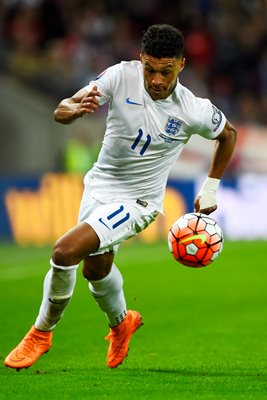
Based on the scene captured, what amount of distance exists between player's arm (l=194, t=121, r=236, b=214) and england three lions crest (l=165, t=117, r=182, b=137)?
0.40 meters

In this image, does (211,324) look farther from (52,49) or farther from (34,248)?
(52,49)

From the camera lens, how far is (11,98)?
20.6 meters

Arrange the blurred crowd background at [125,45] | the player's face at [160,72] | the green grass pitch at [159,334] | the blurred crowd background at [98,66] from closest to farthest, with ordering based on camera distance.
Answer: the green grass pitch at [159,334] < the player's face at [160,72] < the blurred crowd background at [98,66] < the blurred crowd background at [125,45]

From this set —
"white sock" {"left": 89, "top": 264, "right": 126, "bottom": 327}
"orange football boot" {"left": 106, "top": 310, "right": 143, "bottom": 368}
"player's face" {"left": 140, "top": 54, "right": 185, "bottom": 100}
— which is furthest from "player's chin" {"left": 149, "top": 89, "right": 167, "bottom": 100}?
"orange football boot" {"left": 106, "top": 310, "right": 143, "bottom": 368}

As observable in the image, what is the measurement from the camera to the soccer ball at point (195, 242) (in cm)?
675

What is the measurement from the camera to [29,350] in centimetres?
677

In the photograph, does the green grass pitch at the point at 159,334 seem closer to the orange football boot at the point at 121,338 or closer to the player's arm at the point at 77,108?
the orange football boot at the point at 121,338

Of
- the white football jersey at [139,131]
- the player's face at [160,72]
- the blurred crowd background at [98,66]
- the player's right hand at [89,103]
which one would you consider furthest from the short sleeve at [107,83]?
the blurred crowd background at [98,66]

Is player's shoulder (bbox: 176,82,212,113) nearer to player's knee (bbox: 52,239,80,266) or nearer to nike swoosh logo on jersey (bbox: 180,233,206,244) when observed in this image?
nike swoosh logo on jersey (bbox: 180,233,206,244)

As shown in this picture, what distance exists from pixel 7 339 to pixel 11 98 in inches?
501

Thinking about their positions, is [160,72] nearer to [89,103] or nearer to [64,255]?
[89,103]

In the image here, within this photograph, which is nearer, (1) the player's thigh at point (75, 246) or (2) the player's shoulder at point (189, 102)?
(1) the player's thigh at point (75, 246)

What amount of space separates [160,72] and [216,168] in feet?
3.40

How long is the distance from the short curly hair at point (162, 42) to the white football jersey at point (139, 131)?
12.6 inches
